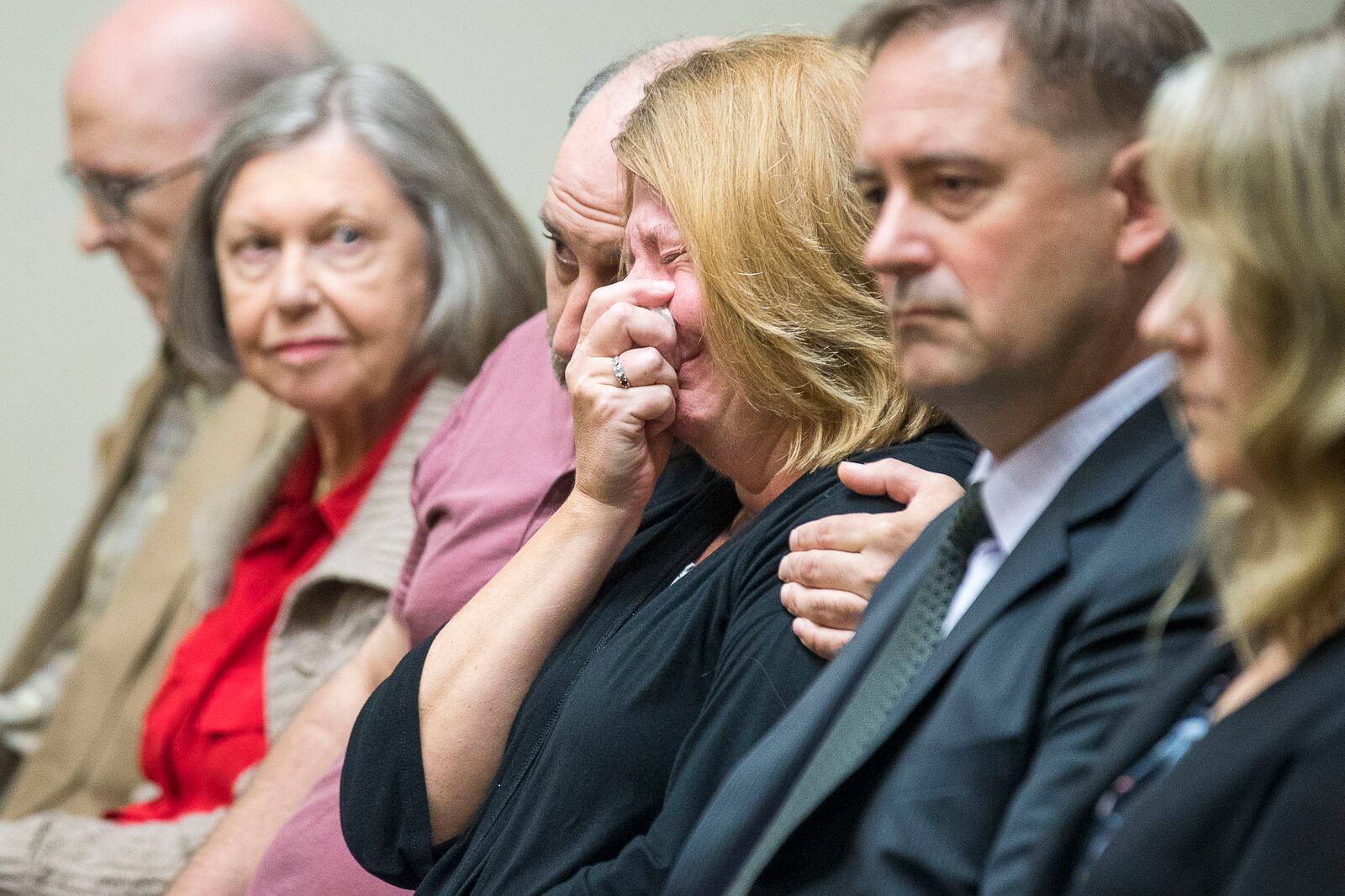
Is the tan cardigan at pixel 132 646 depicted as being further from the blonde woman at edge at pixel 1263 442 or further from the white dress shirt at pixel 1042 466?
the blonde woman at edge at pixel 1263 442

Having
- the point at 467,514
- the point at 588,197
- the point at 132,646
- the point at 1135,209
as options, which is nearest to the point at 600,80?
the point at 588,197

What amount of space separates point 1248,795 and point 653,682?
2.02 feet

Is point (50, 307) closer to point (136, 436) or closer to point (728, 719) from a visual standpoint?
point (136, 436)

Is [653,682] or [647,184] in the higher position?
[647,184]

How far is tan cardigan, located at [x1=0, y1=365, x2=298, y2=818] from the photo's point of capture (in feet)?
8.32

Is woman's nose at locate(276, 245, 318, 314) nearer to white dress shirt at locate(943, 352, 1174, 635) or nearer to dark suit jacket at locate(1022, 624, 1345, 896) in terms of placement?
white dress shirt at locate(943, 352, 1174, 635)

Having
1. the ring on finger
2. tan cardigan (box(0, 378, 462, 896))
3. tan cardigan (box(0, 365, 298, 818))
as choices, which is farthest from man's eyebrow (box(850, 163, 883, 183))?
tan cardigan (box(0, 365, 298, 818))

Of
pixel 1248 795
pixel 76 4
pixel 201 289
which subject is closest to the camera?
pixel 1248 795

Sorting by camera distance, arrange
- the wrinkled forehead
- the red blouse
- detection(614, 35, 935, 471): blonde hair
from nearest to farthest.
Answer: detection(614, 35, 935, 471): blonde hair < the wrinkled forehead < the red blouse

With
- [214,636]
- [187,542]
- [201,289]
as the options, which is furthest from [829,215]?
[187,542]

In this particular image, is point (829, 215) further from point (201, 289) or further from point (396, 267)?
point (201, 289)

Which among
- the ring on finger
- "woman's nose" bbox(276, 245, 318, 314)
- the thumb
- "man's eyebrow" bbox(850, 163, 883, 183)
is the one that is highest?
"man's eyebrow" bbox(850, 163, 883, 183)

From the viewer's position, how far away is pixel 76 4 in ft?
11.4

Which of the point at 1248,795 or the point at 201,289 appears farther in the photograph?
the point at 201,289
